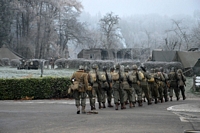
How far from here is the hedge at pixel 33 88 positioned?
20.3m

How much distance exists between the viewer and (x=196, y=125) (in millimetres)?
10492

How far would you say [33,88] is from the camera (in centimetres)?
2075

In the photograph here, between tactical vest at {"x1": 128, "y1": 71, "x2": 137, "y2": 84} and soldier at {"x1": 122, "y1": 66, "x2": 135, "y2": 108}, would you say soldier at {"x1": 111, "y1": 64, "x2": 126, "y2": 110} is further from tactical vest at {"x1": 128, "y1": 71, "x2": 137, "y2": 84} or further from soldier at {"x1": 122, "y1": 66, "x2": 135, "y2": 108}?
tactical vest at {"x1": 128, "y1": 71, "x2": 137, "y2": 84}

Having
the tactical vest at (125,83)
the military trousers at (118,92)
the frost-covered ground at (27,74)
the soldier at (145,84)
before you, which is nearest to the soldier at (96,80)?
the military trousers at (118,92)

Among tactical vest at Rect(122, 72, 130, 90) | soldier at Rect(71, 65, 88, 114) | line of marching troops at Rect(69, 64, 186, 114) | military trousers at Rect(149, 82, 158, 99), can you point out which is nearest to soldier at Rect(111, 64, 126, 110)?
line of marching troops at Rect(69, 64, 186, 114)

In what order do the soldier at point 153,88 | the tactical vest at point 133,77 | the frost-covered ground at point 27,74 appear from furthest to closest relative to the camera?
the frost-covered ground at point 27,74, the soldier at point 153,88, the tactical vest at point 133,77

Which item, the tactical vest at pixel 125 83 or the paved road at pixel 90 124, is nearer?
the paved road at pixel 90 124

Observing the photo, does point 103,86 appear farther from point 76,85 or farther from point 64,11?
point 64,11

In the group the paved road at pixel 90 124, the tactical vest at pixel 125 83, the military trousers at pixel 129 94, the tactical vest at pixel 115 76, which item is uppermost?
the tactical vest at pixel 115 76

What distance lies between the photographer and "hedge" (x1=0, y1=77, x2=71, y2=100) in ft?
66.7

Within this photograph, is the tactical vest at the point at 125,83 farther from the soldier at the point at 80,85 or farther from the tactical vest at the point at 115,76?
the soldier at the point at 80,85

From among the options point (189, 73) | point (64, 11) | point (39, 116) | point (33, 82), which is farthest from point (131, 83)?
point (64, 11)

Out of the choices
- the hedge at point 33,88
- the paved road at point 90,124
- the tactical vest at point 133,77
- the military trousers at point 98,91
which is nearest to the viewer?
the paved road at point 90,124

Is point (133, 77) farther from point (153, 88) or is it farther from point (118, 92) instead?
point (153, 88)
